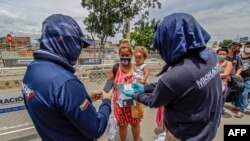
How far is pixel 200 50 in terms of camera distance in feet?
4.90

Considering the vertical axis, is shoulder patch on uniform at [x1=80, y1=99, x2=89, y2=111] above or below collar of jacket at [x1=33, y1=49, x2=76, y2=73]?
below

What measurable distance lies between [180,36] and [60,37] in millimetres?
803

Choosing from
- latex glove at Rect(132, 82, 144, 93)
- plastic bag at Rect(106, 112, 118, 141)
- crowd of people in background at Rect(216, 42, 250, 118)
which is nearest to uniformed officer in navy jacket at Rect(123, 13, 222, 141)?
latex glove at Rect(132, 82, 144, 93)

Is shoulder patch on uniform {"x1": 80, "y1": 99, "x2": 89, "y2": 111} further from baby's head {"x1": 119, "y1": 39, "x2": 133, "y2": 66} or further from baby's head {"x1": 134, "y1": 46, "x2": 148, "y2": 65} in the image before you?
baby's head {"x1": 134, "y1": 46, "x2": 148, "y2": 65}

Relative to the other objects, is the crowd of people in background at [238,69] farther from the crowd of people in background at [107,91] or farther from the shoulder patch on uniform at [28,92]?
the shoulder patch on uniform at [28,92]

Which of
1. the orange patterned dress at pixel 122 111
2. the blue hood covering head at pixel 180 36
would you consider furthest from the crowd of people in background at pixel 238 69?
the blue hood covering head at pixel 180 36

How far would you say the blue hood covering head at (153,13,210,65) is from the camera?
1.44 meters

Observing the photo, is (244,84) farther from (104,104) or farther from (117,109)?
(104,104)

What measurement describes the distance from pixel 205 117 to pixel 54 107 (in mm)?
1080

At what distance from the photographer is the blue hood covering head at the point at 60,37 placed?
1298 millimetres

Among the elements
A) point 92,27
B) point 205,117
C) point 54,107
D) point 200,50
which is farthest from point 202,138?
point 92,27

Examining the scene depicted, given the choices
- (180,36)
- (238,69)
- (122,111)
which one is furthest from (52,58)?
(238,69)

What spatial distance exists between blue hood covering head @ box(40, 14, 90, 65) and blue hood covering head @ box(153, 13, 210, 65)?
63 centimetres

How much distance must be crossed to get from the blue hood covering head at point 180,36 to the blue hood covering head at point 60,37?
24.8 inches
